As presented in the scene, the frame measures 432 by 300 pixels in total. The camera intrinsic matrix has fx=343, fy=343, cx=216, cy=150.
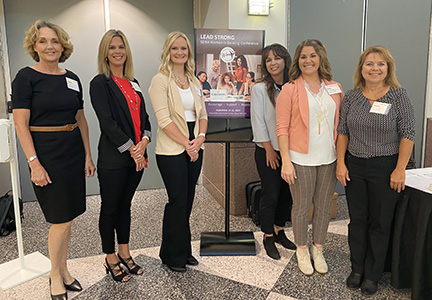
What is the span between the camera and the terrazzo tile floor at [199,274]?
7.13 feet

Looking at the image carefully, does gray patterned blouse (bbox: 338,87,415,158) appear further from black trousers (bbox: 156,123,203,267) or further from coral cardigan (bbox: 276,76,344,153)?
black trousers (bbox: 156,123,203,267)

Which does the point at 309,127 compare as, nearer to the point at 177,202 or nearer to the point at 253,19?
the point at 177,202

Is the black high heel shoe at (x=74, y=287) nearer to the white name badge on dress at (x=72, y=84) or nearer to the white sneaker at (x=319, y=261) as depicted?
the white name badge on dress at (x=72, y=84)

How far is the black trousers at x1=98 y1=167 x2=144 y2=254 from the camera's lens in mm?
2121

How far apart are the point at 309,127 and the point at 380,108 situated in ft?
1.41

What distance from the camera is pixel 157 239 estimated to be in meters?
3.00

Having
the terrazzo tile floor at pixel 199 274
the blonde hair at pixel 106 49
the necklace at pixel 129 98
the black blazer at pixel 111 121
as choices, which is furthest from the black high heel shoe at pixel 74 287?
the blonde hair at pixel 106 49

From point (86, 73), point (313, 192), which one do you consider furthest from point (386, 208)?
point (86, 73)

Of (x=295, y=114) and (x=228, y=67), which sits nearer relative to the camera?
(x=295, y=114)

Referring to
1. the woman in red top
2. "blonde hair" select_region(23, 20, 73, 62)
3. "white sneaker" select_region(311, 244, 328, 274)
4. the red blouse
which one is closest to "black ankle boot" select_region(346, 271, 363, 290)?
"white sneaker" select_region(311, 244, 328, 274)

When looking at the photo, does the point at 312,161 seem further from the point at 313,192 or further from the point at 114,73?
the point at 114,73

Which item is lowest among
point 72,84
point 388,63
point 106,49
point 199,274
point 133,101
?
point 199,274

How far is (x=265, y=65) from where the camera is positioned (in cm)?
260

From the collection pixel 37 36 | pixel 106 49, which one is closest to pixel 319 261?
pixel 106 49
